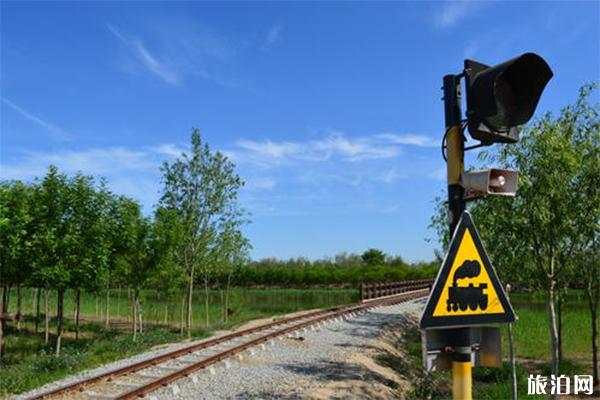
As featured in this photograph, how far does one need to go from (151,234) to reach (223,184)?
3.52 metres

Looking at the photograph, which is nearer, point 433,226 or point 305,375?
point 305,375

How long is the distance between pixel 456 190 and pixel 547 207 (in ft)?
20.8

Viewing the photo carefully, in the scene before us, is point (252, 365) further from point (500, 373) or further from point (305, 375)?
point (500, 373)

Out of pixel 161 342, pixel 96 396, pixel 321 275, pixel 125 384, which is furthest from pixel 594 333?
pixel 321 275

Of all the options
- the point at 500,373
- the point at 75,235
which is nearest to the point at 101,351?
the point at 75,235

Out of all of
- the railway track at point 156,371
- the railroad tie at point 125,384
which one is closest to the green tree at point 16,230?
the railway track at point 156,371

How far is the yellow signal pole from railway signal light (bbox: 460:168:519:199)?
11cm

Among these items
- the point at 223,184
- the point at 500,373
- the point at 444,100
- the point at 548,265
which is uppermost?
the point at 223,184

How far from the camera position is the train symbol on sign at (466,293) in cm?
299

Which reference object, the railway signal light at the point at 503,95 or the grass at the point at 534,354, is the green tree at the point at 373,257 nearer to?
the grass at the point at 534,354

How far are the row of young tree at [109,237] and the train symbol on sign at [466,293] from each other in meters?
10.0

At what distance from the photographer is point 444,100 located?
3.36 meters

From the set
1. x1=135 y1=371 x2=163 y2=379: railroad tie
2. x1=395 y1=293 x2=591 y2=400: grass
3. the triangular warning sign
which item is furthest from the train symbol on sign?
x1=135 y1=371 x2=163 y2=379: railroad tie

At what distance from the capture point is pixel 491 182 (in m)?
2.99
